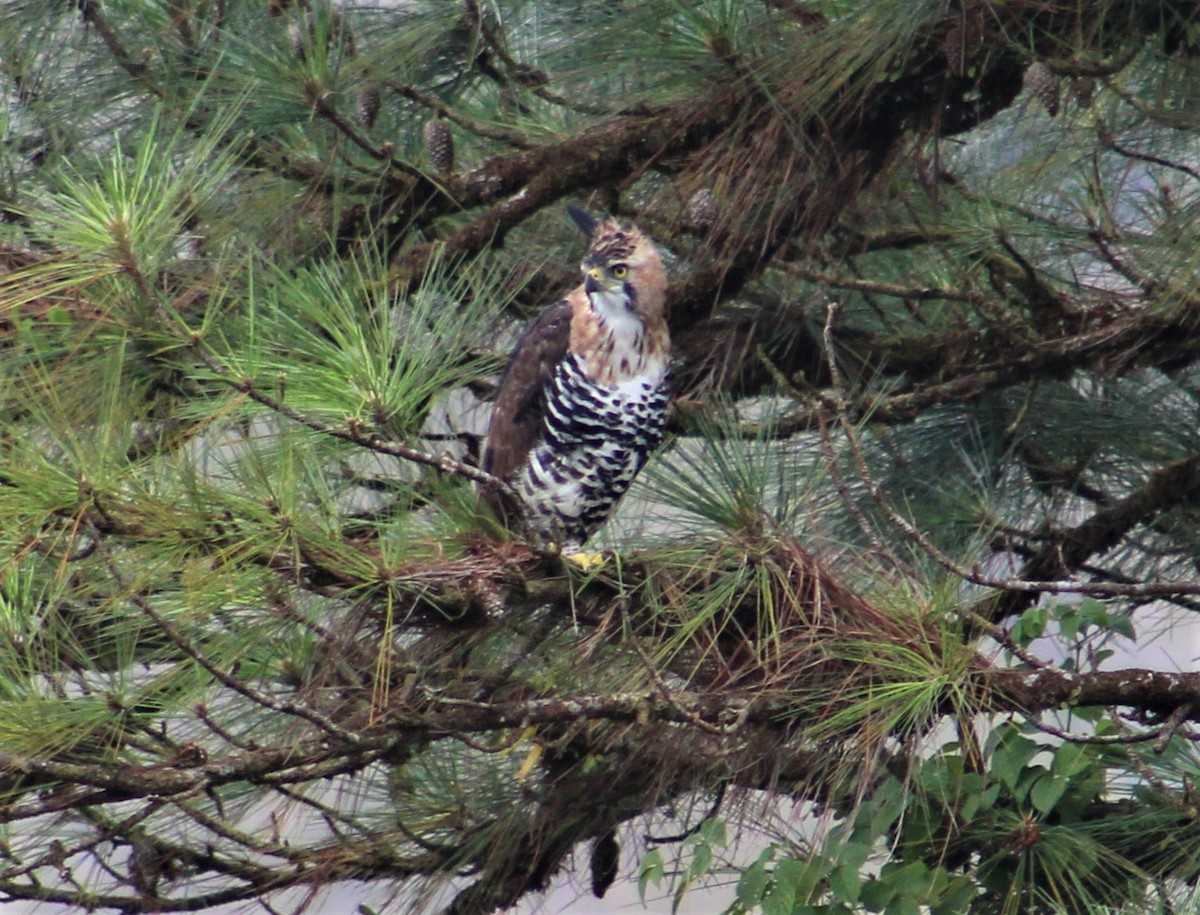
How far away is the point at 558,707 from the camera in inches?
58.4

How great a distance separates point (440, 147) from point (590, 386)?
0.41m

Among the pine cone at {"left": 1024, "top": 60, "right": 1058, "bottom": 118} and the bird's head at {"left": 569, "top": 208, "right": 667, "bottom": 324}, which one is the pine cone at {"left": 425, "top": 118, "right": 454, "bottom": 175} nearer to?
the bird's head at {"left": 569, "top": 208, "right": 667, "bottom": 324}

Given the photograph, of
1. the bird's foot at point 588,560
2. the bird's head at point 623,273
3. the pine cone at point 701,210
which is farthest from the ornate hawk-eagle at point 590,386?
the bird's foot at point 588,560

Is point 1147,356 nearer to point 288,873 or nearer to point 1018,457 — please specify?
point 1018,457

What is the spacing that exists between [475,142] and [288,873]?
3.45ft

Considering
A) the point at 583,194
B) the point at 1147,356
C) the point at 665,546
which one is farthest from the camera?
the point at 583,194

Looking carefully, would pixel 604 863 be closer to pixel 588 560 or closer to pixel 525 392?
pixel 588 560

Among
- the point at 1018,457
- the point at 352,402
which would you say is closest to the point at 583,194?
the point at 1018,457

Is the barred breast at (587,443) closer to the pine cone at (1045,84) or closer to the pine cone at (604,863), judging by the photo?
the pine cone at (604,863)

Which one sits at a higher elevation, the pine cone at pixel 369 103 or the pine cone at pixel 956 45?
the pine cone at pixel 956 45

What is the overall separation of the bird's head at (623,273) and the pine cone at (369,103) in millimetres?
350

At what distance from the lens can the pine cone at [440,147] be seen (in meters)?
2.09

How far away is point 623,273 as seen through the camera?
225cm

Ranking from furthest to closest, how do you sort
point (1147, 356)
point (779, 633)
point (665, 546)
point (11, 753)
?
point (1147, 356) → point (665, 546) → point (779, 633) → point (11, 753)
